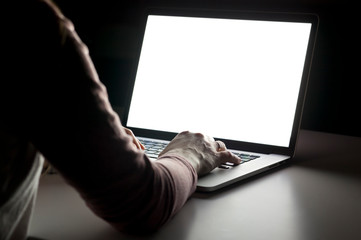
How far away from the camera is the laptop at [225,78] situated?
0.92m

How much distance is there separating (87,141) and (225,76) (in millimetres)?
631

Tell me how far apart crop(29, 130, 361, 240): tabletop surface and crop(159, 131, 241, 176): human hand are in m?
0.05

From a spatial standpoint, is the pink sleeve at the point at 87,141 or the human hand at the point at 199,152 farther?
the human hand at the point at 199,152

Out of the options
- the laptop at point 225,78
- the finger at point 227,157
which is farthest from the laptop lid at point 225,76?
the finger at point 227,157

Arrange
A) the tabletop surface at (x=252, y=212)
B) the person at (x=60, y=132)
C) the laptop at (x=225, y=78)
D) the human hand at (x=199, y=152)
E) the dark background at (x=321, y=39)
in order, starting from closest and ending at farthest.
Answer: the person at (x=60, y=132) < the tabletop surface at (x=252, y=212) < the human hand at (x=199, y=152) < the laptop at (x=225, y=78) < the dark background at (x=321, y=39)

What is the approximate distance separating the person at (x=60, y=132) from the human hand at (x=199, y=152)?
17 cm

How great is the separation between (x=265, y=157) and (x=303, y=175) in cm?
10

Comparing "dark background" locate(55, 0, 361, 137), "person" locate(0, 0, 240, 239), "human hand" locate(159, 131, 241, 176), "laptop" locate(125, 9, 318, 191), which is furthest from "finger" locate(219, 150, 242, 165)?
"dark background" locate(55, 0, 361, 137)

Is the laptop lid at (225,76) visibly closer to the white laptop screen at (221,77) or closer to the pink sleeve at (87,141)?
the white laptop screen at (221,77)

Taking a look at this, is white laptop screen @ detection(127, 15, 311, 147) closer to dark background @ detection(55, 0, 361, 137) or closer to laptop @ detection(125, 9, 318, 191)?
laptop @ detection(125, 9, 318, 191)

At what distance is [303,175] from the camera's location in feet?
2.52

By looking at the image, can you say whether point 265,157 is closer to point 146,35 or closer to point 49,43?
point 146,35

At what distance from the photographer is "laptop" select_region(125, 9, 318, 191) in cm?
92

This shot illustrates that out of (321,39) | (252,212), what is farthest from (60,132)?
(321,39)
